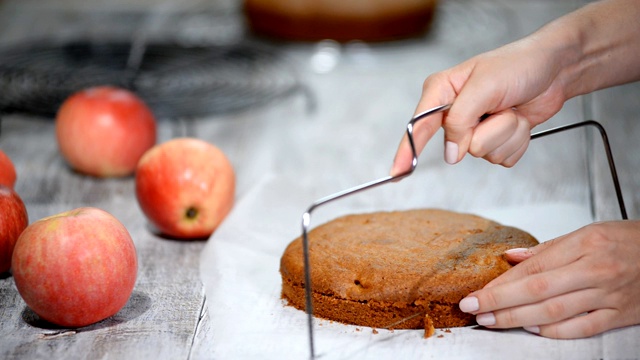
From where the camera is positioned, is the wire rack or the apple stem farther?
the wire rack

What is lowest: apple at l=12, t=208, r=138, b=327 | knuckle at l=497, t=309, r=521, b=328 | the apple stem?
the apple stem

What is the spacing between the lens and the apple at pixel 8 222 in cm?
98

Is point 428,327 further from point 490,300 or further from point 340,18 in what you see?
point 340,18

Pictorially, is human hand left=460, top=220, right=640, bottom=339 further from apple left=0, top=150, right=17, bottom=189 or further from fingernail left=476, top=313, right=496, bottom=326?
apple left=0, top=150, right=17, bottom=189

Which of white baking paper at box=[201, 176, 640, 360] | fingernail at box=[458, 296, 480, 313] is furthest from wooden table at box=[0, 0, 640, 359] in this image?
fingernail at box=[458, 296, 480, 313]

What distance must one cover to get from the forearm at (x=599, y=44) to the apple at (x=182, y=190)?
0.49m

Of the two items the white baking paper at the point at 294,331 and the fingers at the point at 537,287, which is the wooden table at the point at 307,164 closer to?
the white baking paper at the point at 294,331

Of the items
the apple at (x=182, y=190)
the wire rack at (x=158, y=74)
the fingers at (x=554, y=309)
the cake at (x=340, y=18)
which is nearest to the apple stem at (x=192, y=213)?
the apple at (x=182, y=190)

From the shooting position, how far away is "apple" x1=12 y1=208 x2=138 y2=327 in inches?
33.4

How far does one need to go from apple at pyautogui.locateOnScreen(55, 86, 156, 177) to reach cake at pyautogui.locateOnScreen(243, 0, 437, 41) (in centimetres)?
52

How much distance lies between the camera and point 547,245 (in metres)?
0.86

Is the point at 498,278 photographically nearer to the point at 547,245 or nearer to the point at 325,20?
the point at 547,245

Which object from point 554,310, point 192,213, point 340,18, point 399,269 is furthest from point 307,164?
point 554,310

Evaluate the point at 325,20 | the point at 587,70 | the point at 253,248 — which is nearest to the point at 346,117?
the point at 325,20
